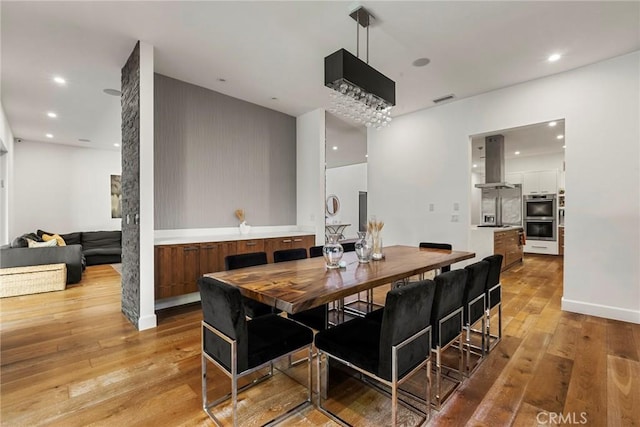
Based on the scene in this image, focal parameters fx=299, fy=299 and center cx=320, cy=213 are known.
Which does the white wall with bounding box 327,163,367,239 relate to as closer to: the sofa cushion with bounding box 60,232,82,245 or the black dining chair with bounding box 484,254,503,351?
the sofa cushion with bounding box 60,232,82,245

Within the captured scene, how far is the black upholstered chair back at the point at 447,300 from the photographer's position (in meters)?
1.83

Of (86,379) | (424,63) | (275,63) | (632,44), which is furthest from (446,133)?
(86,379)

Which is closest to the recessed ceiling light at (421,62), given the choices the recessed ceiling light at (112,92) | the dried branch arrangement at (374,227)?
the dried branch arrangement at (374,227)

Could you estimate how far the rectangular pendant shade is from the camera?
230 cm

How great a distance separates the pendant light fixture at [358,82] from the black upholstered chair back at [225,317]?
175 centimetres

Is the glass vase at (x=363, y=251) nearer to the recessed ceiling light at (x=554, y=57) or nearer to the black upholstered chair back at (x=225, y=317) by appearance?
the black upholstered chair back at (x=225, y=317)

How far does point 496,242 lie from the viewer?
218 inches

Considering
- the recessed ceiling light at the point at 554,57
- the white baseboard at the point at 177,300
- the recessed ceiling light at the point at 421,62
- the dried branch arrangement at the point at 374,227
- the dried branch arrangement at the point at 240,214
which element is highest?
the recessed ceiling light at the point at 421,62

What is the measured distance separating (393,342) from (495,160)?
592 centimetres

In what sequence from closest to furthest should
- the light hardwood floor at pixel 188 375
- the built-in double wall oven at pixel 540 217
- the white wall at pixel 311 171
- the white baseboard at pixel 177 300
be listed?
the light hardwood floor at pixel 188 375, the white baseboard at pixel 177 300, the white wall at pixel 311 171, the built-in double wall oven at pixel 540 217

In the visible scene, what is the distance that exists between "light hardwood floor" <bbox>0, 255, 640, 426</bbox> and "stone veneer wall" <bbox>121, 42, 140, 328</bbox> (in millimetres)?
308

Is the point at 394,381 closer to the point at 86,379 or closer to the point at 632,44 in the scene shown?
the point at 86,379

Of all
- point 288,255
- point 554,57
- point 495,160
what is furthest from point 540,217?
point 288,255

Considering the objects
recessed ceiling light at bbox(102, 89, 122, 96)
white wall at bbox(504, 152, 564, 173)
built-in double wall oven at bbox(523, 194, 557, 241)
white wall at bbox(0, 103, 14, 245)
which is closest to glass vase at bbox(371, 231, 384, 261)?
recessed ceiling light at bbox(102, 89, 122, 96)
